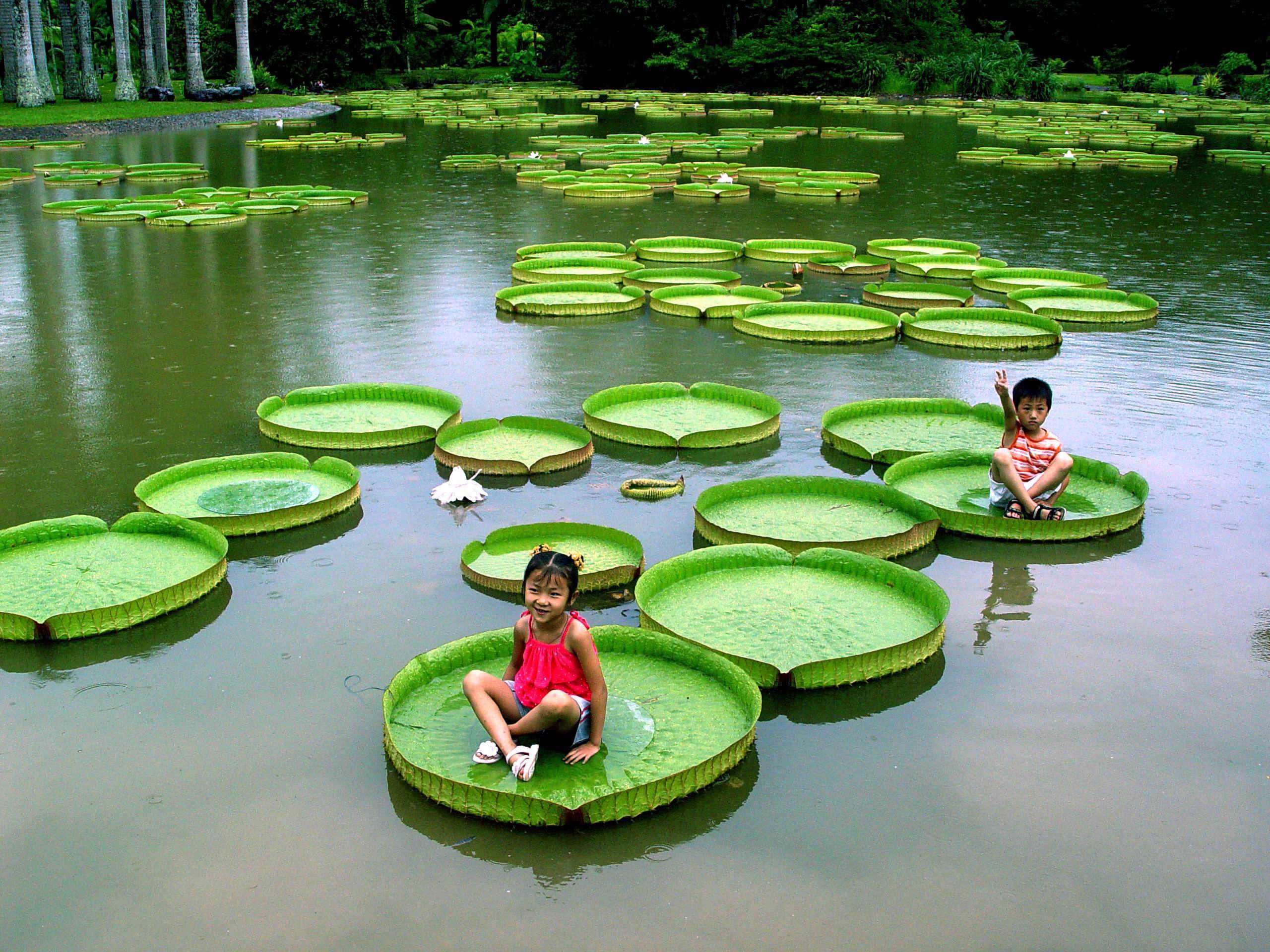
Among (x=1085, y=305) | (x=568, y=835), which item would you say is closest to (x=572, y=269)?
(x=1085, y=305)

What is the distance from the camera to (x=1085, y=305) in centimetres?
916

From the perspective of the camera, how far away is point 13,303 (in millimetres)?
9172

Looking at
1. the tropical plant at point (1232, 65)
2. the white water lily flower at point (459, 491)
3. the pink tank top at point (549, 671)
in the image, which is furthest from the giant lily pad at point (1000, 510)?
the tropical plant at point (1232, 65)

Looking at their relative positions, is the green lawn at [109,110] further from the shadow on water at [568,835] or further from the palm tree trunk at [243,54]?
the shadow on water at [568,835]

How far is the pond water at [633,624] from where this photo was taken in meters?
2.83

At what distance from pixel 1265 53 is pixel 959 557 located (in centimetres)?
4539

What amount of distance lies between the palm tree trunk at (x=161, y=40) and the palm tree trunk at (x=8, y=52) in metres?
3.66

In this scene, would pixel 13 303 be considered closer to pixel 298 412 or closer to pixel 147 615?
pixel 298 412

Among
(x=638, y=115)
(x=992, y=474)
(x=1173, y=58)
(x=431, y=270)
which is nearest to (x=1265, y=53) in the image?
(x=1173, y=58)

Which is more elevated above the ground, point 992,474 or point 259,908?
point 992,474

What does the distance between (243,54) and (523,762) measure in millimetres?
31616

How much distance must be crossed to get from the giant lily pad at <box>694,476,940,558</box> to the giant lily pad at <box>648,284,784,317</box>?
11.9 feet

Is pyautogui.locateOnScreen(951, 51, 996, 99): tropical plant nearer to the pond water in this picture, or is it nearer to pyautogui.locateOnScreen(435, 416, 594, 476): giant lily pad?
the pond water

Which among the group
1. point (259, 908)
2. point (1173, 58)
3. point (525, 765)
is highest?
point (1173, 58)
